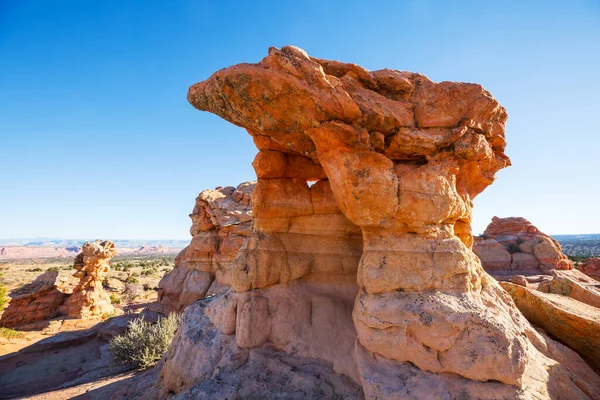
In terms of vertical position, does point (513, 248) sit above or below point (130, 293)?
above

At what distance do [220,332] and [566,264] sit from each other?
3160 centimetres

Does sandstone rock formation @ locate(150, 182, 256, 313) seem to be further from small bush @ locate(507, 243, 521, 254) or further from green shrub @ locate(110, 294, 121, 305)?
small bush @ locate(507, 243, 521, 254)

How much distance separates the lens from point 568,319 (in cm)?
560

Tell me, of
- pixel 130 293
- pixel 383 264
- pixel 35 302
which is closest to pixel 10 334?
pixel 35 302

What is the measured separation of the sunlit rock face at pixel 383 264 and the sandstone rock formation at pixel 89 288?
55.5ft

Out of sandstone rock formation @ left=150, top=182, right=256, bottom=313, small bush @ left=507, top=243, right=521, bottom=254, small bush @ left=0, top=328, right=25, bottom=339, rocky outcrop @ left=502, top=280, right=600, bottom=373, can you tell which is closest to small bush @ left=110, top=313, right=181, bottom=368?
sandstone rock formation @ left=150, top=182, right=256, bottom=313

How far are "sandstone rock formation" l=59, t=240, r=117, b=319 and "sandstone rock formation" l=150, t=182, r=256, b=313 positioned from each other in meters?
6.22

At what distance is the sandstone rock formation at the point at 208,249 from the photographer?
15.0 m

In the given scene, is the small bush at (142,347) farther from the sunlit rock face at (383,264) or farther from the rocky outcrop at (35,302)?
the rocky outcrop at (35,302)

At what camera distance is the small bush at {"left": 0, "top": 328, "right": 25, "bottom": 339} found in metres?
14.4

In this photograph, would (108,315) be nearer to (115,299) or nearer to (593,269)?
(115,299)

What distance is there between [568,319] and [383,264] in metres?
4.34

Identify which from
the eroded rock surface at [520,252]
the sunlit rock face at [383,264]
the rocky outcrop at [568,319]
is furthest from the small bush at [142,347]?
the eroded rock surface at [520,252]

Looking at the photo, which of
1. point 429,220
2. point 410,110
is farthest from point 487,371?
point 410,110
